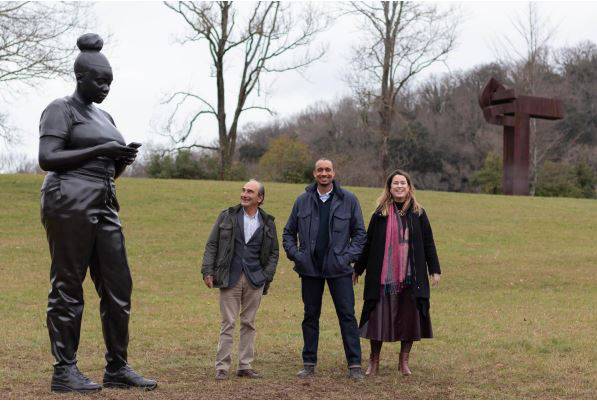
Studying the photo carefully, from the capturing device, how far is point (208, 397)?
630 cm

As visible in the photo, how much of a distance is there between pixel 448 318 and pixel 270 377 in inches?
167

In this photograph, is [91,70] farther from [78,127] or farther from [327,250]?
[327,250]

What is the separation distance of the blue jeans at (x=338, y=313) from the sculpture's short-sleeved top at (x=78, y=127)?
7.35 feet

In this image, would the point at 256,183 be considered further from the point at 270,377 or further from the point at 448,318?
the point at 448,318

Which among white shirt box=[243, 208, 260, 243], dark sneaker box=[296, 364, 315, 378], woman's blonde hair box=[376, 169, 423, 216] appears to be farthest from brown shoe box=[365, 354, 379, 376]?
white shirt box=[243, 208, 260, 243]

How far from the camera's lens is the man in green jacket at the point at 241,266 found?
714 centimetres

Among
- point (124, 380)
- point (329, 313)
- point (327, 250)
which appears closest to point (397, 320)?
point (327, 250)

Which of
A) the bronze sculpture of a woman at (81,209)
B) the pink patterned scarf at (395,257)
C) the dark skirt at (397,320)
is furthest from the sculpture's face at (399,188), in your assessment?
the bronze sculpture of a woman at (81,209)

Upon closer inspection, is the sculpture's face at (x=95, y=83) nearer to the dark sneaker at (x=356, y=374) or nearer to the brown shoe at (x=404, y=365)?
the dark sneaker at (x=356, y=374)

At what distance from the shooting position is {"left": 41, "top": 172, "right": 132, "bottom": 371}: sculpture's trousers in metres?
5.88

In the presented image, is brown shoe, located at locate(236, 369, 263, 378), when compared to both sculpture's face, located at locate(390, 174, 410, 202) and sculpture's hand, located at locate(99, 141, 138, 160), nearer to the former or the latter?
sculpture's face, located at locate(390, 174, 410, 202)

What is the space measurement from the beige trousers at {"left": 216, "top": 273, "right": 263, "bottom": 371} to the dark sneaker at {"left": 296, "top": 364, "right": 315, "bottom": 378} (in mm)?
462

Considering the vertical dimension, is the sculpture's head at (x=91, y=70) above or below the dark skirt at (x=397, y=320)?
above

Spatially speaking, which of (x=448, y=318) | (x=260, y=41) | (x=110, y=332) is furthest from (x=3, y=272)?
(x=260, y=41)
